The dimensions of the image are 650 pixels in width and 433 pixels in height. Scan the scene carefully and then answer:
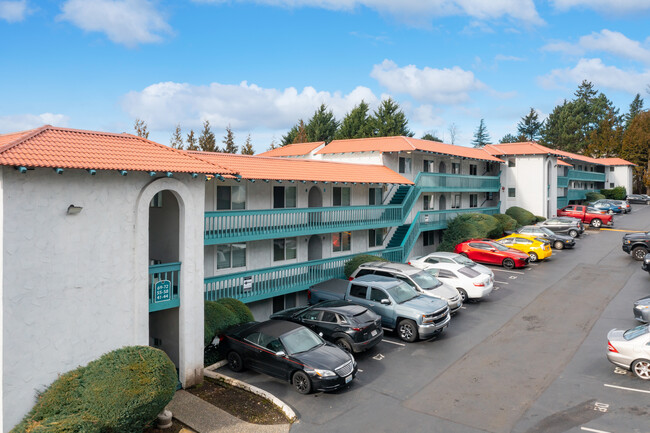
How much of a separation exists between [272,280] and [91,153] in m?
9.74

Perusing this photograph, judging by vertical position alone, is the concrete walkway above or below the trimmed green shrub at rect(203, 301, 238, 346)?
below

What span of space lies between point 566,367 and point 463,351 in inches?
121

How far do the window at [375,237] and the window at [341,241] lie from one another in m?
1.95

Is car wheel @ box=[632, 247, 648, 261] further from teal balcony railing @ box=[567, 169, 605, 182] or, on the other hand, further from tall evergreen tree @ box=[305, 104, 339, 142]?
tall evergreen tree @ box=[305, 104, 339, 142]

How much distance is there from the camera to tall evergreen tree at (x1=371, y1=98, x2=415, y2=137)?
61.0 m

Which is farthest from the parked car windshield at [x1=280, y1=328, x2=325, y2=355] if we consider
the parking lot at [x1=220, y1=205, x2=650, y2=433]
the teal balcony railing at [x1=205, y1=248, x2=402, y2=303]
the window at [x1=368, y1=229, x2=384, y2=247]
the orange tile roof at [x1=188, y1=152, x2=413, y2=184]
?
the window at [x1=368, y1=229, x2=384, y2=247]

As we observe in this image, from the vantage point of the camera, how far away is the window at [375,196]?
2694cm

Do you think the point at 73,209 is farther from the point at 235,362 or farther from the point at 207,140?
the point at 207,140

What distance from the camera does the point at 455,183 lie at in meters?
33.6

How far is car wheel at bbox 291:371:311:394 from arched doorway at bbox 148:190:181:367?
3.70m

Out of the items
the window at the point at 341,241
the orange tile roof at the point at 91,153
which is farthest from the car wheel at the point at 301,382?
the window at the point at 341,241

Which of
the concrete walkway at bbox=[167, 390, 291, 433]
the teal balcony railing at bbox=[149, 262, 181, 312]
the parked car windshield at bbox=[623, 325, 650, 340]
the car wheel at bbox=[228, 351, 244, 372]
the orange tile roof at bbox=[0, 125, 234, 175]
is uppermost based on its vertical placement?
the orange tile roof at bbox=[0, 125, 234, 175]

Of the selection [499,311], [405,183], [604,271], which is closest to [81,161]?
[499,311]

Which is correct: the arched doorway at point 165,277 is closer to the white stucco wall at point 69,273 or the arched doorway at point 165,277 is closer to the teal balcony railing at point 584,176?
the white stucco wall at point 69,273
